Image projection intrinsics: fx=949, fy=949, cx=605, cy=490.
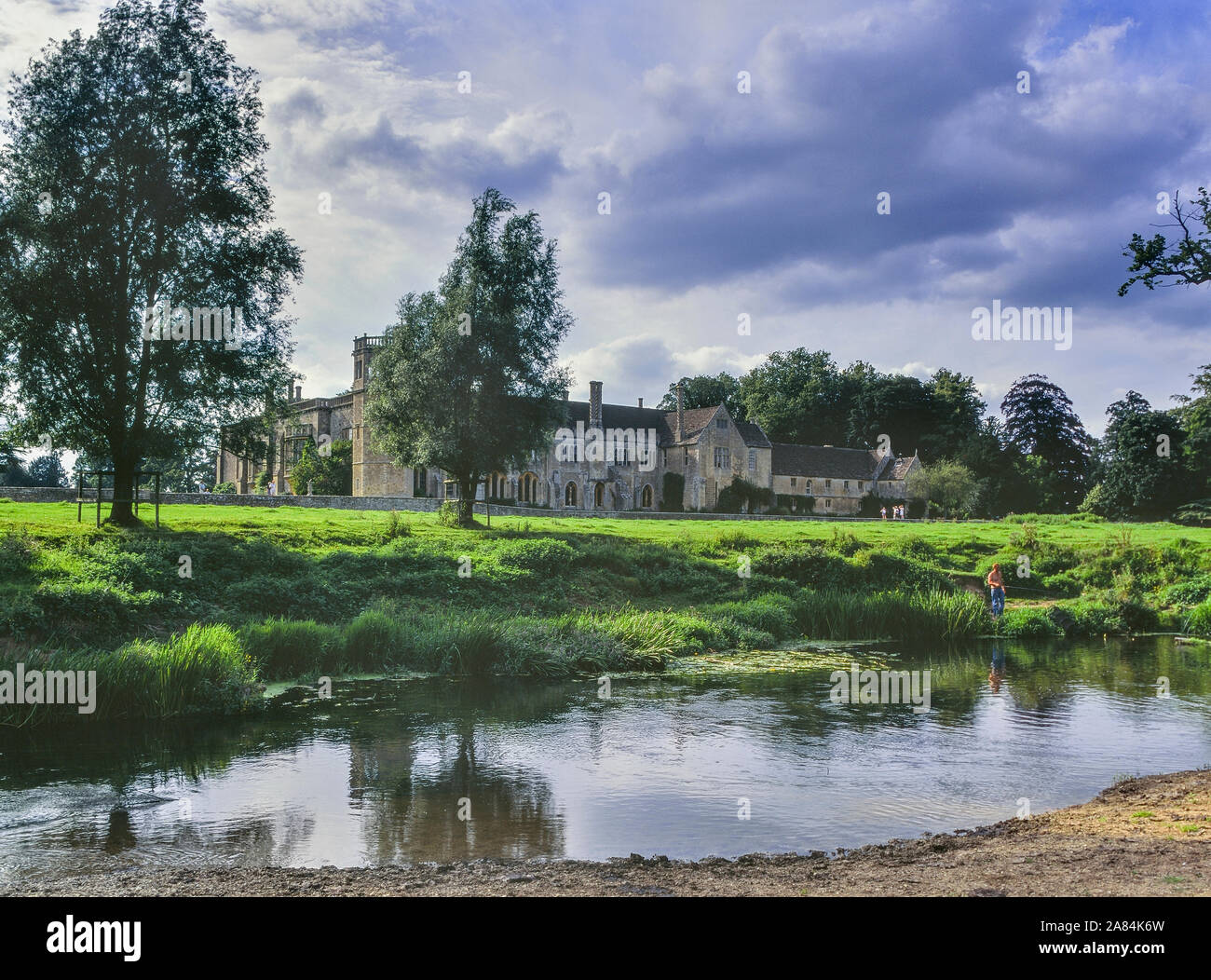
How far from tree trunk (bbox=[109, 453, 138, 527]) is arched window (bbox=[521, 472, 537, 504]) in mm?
42020

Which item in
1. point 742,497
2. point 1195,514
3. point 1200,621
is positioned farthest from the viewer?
point 742,497

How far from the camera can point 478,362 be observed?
1321 inches

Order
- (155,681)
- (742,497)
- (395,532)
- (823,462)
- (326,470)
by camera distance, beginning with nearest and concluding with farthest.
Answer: (155,681) → (395,532) → (326,470) → (742,497) → (823,462)

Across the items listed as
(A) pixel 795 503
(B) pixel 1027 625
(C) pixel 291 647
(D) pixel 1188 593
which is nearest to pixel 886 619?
(B) pixel 1027 625

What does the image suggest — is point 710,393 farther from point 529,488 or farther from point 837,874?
point 837,874

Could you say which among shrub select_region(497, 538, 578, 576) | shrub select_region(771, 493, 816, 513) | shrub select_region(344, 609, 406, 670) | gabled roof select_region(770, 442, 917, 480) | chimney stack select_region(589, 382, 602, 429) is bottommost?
shrub select_region(344, 609, 406, 670)

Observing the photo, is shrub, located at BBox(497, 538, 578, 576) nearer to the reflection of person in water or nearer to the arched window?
the reflection of person in water

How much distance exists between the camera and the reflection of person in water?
18.1m

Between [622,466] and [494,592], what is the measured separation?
168 ft

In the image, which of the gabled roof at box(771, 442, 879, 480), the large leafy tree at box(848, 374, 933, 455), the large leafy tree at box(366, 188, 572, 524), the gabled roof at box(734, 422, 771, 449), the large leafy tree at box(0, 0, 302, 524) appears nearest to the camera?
the large leafy tree at box(0, 0, 302, 524)

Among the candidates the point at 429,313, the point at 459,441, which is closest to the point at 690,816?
the point at 459,441

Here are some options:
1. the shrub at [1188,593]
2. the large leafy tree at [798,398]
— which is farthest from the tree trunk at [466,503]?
the large leafy tree at [798,398]

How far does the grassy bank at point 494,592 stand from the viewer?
17172mm

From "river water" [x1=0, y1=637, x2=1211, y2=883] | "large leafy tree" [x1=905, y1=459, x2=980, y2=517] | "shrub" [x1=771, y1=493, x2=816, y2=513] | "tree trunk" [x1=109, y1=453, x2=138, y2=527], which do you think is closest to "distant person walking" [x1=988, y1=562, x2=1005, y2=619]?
"river water" [x1=0, y1=637, x2=1211, y2=883]
